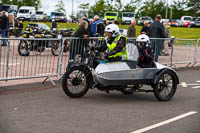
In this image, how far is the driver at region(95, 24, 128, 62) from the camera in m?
8.42

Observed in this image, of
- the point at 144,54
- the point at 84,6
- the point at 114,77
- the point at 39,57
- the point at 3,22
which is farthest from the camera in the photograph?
the point at 84,6

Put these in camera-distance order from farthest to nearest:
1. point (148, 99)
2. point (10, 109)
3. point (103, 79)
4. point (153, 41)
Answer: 1. point (153, 41)
2. point (148, 99)
3. point (103, 79)
4. point (10, 109)

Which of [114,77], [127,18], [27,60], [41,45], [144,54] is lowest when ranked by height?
[114,77]

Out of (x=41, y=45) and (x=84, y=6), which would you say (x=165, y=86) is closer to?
(x=41, y=45)

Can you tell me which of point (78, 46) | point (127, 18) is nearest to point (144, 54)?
point (78, 46)

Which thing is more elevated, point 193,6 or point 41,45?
point 193,6

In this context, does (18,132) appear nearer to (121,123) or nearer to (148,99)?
(121,123)

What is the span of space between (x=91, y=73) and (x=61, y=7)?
84377mm

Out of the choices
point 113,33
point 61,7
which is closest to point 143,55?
point 113,33

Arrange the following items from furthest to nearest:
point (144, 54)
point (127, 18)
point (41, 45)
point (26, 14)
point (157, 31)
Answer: point (127, 18) → point (26, 14) → point (157, 31) → point (41, 45) → point (144, 54)

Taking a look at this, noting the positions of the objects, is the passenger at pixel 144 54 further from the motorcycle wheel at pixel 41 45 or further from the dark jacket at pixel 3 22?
the dark jacket at pixel 3 22

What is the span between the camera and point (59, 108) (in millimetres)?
7496

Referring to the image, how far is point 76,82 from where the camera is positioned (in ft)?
27.3

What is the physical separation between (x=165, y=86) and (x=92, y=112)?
2.03 metres
